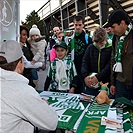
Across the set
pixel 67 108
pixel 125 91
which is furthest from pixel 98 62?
pixel 67 108

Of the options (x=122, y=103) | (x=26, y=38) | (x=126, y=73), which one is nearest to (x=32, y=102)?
(x=122, y=103)

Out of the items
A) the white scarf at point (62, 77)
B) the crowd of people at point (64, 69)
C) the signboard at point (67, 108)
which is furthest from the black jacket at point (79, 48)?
the signboard at point (67, 108)

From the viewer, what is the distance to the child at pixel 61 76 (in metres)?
2.67

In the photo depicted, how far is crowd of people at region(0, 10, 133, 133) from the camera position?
1.14 meters

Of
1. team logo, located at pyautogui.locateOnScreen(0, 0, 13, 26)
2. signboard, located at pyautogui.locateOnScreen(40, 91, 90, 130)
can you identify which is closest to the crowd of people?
signboard, located at pyautogui.locateOnScreen(40, 91, 90, 130)

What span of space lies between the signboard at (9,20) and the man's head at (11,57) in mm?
1524

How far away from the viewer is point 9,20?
3.05 meters

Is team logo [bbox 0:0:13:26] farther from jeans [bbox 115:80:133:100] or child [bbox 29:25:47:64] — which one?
jeans [bbox 115:80:133:100]

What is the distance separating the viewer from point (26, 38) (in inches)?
142

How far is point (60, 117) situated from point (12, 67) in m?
0.63

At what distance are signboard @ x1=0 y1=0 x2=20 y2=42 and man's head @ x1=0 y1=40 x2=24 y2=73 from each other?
5.00 ft

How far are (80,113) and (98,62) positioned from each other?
4.26 feet

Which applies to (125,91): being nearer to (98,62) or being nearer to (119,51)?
(119,51)

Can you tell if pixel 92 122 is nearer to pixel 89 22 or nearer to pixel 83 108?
pixel 83 108
